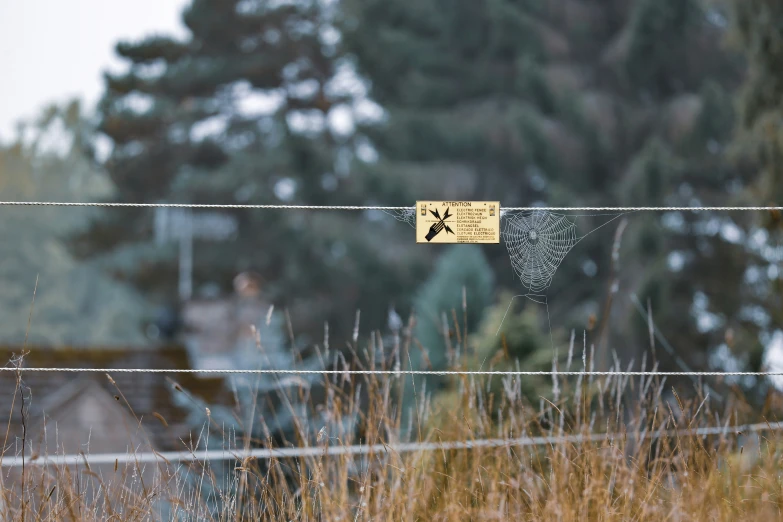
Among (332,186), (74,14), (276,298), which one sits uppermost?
(74,14)

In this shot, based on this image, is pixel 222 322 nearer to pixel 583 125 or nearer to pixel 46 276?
pixel 583 125

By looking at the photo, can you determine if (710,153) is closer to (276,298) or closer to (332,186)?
(332,186)

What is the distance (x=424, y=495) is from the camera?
7.05 feet

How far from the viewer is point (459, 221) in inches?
91.1

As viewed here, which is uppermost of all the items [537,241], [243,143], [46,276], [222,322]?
A: [243,143]

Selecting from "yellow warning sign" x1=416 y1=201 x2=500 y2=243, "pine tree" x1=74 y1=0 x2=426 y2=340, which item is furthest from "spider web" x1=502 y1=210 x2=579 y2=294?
"pine tree" x1=74 y1=0 x2=426 y2=340

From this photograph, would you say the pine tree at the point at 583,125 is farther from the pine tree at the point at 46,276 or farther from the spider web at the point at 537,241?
the pine tree at the point at 46,276

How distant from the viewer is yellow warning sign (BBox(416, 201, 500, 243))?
7.54 feet

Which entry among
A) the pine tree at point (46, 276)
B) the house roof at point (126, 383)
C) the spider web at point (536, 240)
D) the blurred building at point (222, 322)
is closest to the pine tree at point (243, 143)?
the blurred building at point (222, 322)

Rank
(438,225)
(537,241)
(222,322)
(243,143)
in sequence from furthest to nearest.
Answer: (243,143) → (222,322) → (537,241) → (438,225)

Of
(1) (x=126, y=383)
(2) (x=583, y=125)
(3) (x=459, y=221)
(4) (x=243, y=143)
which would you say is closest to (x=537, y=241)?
(3) (x=459, y=221)

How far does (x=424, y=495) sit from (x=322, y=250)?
16500mm

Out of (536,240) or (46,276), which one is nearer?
(536,240)

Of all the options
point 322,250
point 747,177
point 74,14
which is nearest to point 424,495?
point 747,177
